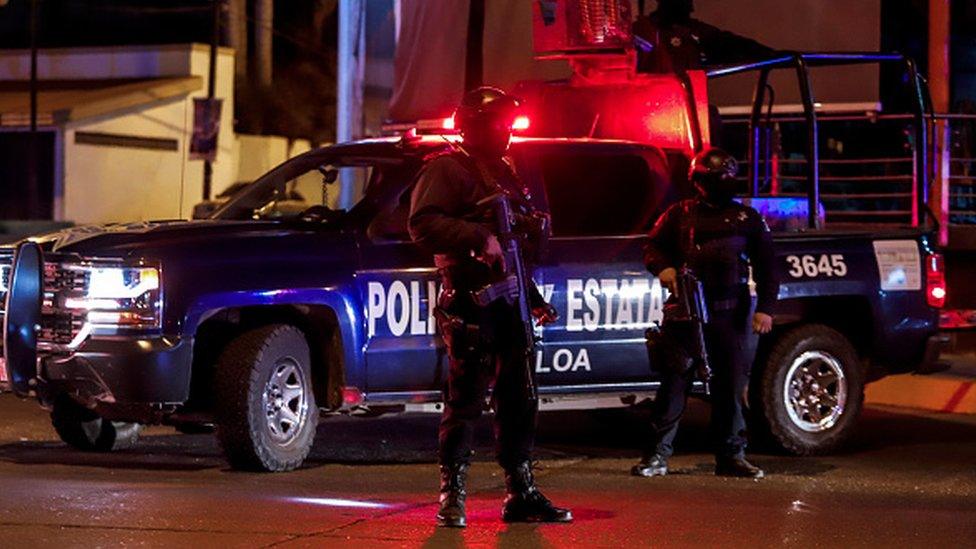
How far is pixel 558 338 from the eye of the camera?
10.2 m

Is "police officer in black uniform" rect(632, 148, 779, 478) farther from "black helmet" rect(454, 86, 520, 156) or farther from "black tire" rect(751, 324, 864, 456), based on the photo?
"black helmet" rect(454, 86, 520, 156)

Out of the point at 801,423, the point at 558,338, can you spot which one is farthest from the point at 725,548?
the point at 801,423

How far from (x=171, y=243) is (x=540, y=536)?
2.69 metres

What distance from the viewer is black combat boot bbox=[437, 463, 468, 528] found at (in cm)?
Result: 777

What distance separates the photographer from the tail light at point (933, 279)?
11414 mm

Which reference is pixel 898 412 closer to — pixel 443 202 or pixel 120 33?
pixel 443 202

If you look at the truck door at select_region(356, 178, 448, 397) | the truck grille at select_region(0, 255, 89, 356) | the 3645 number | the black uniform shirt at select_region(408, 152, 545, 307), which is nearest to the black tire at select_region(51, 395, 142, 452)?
the truck grille at select_region(0, 255, 89, 356)

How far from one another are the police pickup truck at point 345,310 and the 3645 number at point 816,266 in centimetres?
1

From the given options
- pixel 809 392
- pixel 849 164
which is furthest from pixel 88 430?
pixel 849 164

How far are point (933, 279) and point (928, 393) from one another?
272cm

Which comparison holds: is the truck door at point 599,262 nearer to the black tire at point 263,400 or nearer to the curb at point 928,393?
the black tire at point 263,400

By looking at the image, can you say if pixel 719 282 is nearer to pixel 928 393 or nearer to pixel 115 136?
pixel 928 393

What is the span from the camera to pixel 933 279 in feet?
37.4

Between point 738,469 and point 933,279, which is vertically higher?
point 933,279
